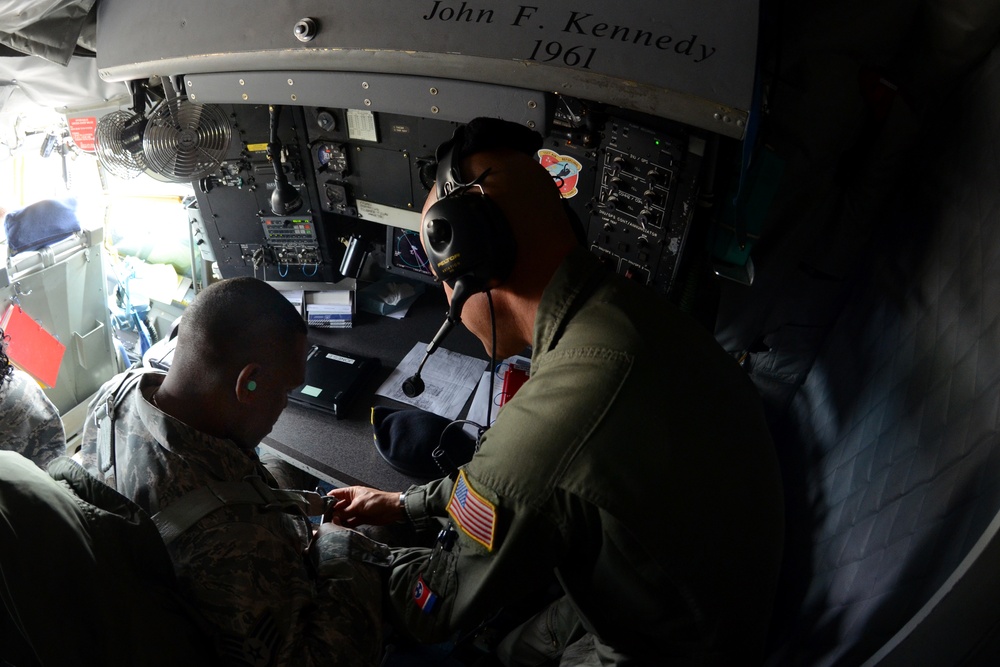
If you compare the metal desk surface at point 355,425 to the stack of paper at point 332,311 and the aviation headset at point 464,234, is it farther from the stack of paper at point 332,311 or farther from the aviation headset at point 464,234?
the aviation headset at point 464,234

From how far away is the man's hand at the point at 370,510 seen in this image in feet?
4.19

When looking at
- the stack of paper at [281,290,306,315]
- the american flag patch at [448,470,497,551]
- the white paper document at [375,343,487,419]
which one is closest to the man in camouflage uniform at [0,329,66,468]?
the stack of paper at [281,290,306,315]

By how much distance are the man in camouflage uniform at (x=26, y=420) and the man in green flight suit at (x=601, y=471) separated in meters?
1.31

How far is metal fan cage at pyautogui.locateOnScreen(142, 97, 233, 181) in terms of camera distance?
5.04ft

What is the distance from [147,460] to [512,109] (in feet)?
3.06

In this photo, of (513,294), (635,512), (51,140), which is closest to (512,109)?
(513,294)

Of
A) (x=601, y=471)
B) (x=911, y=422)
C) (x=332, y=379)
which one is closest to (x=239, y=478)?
(x=332, y=379)

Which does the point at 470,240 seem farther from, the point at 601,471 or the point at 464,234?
the point at 601,471

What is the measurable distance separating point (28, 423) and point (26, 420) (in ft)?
0.04

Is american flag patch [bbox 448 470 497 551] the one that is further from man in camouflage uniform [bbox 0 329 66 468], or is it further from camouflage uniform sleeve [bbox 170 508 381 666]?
man in camouflage uniform [bbox 0 329 66 468]

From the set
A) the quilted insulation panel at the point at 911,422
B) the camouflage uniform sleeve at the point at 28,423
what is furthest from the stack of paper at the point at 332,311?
the quilted insulation panel at the point at 911,422

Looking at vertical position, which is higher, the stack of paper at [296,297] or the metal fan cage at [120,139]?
the metal fan cage at [120,139]

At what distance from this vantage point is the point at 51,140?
2406 millimetres

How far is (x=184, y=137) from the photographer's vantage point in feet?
5.08
